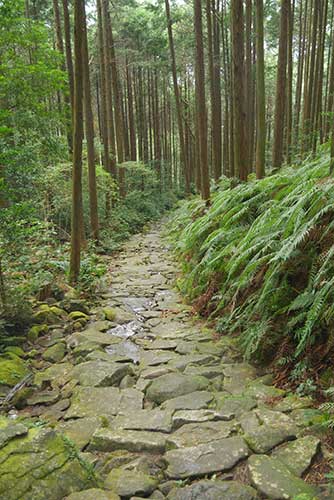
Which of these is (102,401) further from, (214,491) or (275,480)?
(275,480)

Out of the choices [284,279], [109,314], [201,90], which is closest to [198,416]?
[284,279]

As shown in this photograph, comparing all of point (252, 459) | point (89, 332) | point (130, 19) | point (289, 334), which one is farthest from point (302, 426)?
point (130, 19)

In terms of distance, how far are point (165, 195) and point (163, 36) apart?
405 inches

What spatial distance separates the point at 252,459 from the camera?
2744mm

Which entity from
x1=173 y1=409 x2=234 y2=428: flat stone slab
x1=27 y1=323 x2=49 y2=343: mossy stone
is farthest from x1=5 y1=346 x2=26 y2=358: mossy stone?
x1=173 y1=409 x2=234 y2=428: flat stone slab

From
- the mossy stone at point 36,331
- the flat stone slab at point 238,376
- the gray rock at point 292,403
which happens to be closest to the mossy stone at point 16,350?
the mossy stone at point 36,331

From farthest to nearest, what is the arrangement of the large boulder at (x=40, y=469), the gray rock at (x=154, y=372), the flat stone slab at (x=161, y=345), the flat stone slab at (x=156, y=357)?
the flat stone slab at (x=161, y=345)
the flat stone slab at (x=156, y=357)
the gray rock at (x=154, y=372)
the large boulder at (x=40, y=469)

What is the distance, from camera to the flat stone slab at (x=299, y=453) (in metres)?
2.59

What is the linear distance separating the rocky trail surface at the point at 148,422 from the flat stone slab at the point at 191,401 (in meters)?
0.01

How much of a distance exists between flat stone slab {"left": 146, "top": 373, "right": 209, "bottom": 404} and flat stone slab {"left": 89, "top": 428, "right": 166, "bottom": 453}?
68 cm

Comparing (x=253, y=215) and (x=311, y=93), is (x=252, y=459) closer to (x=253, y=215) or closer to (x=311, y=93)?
(x=253, y=215)

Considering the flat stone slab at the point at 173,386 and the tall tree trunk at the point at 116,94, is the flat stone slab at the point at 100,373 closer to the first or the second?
the flat stone slab at the point at 173,386

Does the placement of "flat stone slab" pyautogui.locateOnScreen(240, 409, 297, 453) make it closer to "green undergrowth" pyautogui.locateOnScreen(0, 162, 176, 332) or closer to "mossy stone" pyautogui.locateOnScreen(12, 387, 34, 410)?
"mossy stone" pyautogui.locateOnScreen(12, 387, 34, 410)

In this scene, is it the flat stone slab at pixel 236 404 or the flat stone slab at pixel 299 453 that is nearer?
the flat stone slab at pixel 299 453
